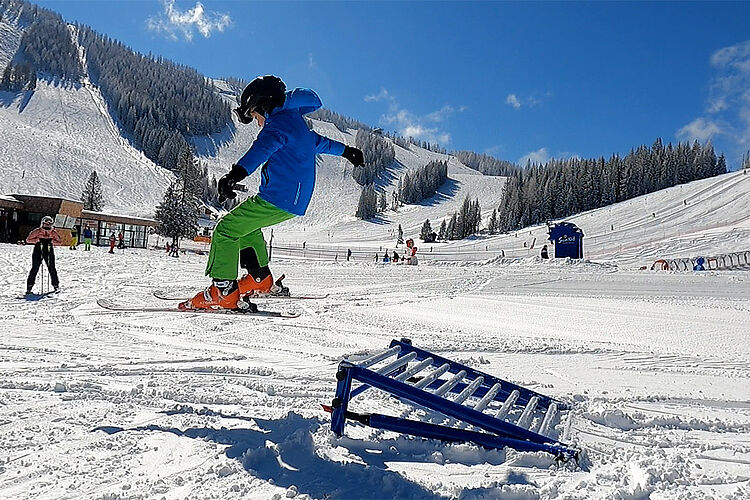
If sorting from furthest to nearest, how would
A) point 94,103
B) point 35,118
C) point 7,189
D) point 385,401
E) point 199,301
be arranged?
point 94,103, point 35,118, point 7,189, point 199,301, point 385,401

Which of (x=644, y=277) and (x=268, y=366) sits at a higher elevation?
(x=644, y=277)

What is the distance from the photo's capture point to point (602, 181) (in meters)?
80.2

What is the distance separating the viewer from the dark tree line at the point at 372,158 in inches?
5561

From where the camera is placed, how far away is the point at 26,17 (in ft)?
509

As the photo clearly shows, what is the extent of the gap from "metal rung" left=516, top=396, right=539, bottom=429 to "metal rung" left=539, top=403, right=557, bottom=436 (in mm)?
75

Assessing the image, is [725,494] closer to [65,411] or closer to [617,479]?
[617,479]

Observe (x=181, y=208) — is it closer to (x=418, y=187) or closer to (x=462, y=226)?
(x=462, y=226)

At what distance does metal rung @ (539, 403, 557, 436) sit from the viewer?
2416 mm

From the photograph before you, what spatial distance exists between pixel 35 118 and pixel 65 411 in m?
125

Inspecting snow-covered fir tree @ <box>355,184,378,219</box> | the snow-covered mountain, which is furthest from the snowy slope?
snow-covered fir tree @ <box>355,184,378,219</box>

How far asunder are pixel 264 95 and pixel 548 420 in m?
3.05

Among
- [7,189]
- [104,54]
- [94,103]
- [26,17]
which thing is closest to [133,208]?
[7,189]

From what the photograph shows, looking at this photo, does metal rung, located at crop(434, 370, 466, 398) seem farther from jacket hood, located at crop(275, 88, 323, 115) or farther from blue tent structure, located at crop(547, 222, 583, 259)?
blue tent structure, located at crop(547, 222, 583, 259)

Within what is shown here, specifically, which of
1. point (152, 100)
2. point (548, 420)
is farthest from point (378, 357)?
point (152, 100)
